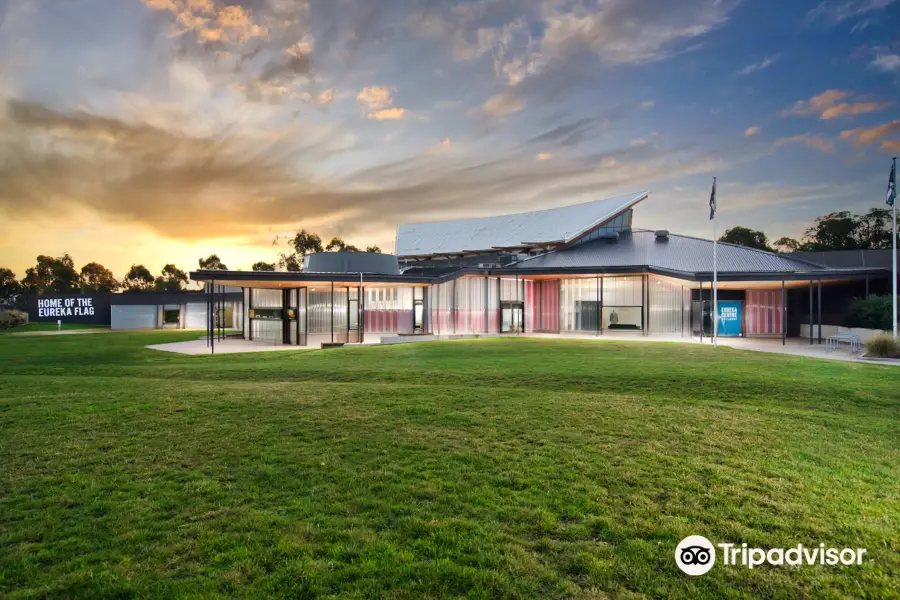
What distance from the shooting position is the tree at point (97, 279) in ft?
352

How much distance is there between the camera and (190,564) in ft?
15.4

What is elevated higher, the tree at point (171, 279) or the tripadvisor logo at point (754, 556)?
the tree at point (171, 279)

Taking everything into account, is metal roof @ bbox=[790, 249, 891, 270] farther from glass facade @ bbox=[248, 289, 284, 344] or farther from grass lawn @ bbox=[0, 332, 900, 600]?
glass facade @ bbox=[248, 289, 284, 344]

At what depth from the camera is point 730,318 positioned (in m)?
35.2

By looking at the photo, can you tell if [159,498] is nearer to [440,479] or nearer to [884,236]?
[440,479]

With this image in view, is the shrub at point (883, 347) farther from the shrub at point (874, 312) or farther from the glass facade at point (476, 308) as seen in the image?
the glass facade at point (476, 308)

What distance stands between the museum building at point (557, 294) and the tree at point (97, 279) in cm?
9213

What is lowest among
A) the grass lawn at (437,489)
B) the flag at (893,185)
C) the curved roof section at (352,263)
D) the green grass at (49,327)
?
the grass lawn at (437,489)

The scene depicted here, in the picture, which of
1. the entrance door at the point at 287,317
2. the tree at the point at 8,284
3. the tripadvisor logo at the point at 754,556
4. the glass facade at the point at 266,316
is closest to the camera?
the tripadvisor logo at the point at 754,556

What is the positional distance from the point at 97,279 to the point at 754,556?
130 metres

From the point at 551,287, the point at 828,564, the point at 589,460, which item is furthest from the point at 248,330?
the point at 828,564

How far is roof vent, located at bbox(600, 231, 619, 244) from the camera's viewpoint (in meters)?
46.7

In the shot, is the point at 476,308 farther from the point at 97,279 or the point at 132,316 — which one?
the point at 97,279

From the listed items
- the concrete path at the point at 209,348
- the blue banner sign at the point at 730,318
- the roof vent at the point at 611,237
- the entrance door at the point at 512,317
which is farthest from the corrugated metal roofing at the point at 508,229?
the concrete path at the point at 209,348
